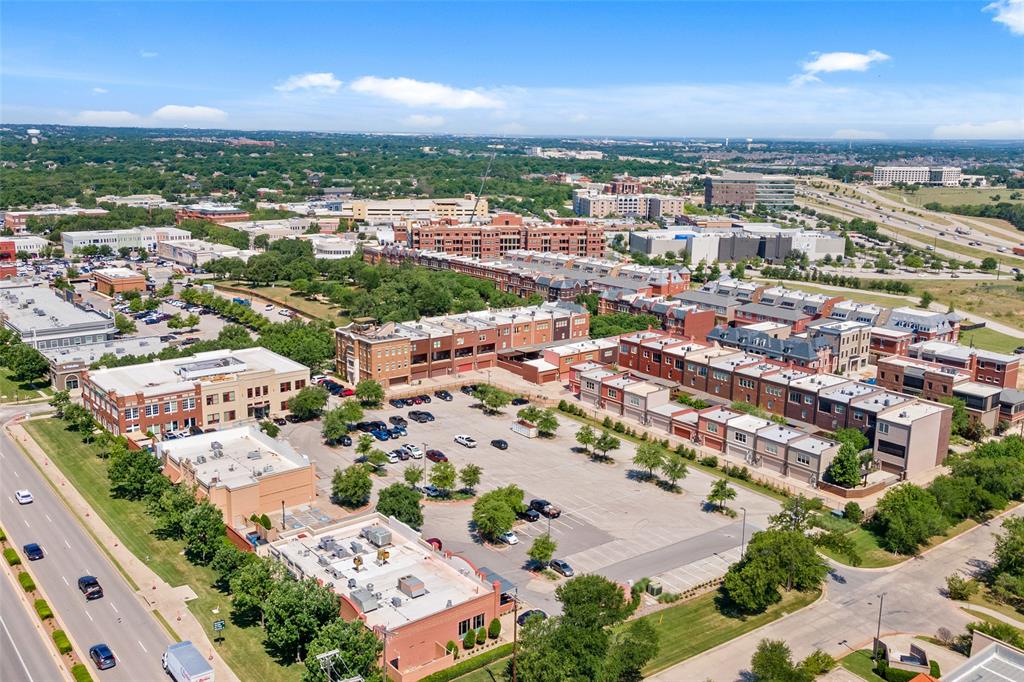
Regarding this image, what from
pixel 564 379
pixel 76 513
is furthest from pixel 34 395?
pixel 564 379

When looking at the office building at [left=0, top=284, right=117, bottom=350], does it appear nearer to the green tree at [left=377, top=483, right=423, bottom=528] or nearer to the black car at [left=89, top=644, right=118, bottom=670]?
the green tree at [left=377, top=483, right=423, bottom=528]

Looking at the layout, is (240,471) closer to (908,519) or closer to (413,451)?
(413,451)

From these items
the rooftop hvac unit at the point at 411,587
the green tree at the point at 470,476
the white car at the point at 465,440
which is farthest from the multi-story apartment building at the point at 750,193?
the rooftop hvac unit at the point at 411,587

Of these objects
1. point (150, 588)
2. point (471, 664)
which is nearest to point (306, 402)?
point (150, 588)

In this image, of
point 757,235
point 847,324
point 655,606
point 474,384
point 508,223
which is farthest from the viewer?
point 757,235

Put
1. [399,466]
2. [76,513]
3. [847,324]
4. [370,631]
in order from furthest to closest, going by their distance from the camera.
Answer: [847,324]
[399,466]
[76,513]
[370,631]

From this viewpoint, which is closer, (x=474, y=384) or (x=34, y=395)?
(x=34, y=395)

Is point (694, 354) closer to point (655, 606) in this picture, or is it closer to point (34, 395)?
point (655, 606)
